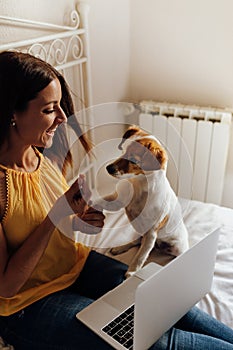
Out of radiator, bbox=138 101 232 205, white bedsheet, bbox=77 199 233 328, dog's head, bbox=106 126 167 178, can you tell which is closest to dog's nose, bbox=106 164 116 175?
dog's head, bbox=106 126 167 178

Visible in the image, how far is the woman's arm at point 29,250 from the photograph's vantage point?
83 centimetres

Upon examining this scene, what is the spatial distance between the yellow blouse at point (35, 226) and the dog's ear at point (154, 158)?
254mm

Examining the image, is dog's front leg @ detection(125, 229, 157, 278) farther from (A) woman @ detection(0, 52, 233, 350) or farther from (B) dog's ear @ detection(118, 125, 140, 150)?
(B) dog's ear @ detection(118, 125, 140, 150)

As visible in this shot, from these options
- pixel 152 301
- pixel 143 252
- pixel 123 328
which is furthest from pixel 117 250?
pixel 152 301

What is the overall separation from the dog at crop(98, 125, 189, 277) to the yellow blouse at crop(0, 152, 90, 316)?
14 centimetres

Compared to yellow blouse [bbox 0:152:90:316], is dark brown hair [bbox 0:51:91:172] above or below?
above

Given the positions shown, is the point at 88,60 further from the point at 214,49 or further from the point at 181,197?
the point at 181,197

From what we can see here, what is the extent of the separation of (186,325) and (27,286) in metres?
0.41

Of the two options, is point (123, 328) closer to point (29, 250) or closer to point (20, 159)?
point (29, 250)

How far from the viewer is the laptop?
0.77m

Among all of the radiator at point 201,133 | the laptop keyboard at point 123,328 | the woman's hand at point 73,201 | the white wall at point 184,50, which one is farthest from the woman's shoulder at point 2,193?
the white wall at point 184,50

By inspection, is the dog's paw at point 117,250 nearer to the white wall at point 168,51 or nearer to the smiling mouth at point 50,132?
the smiling mouth at point 50,132

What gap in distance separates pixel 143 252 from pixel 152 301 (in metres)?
0.33

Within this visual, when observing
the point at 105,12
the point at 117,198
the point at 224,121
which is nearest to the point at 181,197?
the point at 117,198
